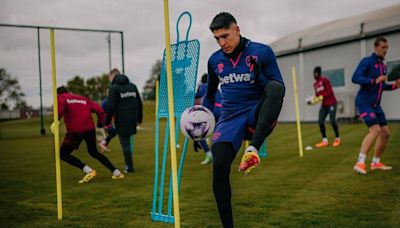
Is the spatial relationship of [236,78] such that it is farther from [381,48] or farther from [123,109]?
[123,109]

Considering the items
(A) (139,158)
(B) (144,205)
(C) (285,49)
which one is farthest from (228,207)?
(C) (285,49)

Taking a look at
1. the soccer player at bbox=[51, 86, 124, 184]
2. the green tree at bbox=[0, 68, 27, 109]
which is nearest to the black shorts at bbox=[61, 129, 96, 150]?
the soccer player at bbox=[51, 86, 124, 184]

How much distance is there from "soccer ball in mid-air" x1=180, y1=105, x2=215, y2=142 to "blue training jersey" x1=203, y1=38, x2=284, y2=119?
178 mm

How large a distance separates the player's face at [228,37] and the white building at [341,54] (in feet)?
71.9

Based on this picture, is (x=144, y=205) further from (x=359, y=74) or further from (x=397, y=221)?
(x=359, y=74)

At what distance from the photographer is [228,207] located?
390cm

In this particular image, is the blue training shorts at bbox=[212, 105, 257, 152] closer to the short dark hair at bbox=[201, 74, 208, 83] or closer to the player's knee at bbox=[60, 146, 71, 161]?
the player's knee at bbox=[60, 146, 71, 161]

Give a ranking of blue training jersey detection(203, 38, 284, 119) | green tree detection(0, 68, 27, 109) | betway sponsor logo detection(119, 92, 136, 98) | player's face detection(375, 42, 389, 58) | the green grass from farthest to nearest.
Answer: green tree detection(0, 68, 27, 109) < betway sponsor logo detection(119, 92, 136, 98) < player's face detection(375, 42, 389, 58) < the green grass < blue training jersey detection(203, 38, 284, 119)

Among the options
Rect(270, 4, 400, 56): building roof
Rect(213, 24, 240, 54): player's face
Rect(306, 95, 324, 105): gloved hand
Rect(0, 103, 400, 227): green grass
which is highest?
Rect(270, 4, 400, 56): building roof

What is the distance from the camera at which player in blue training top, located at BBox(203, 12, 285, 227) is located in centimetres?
377

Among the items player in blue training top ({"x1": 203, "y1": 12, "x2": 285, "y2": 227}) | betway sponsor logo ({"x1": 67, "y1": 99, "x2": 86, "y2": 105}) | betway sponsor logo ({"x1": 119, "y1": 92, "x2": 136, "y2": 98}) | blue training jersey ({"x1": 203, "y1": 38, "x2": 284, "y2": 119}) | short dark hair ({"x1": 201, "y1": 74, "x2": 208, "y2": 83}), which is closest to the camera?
player in blue training top ({"x1": 203, "y1": 12, "x2": 285, "y2": 227})

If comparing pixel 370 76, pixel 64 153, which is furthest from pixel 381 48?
pixel 64 153

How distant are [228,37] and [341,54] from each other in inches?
974

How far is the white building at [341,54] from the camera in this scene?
78.0ft
